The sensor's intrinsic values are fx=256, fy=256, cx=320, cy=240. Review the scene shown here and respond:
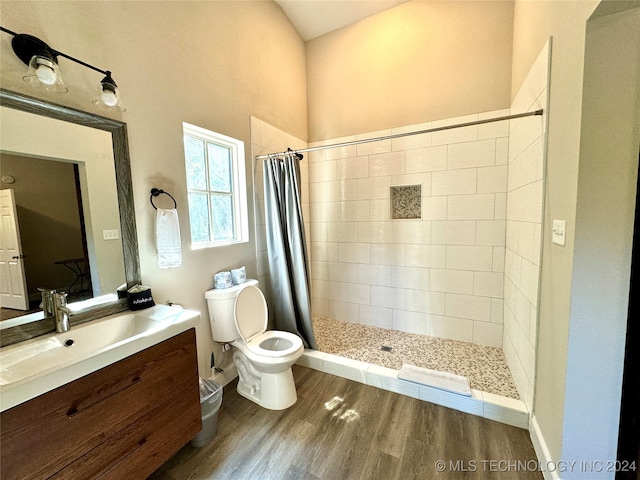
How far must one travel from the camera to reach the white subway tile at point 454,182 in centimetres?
234

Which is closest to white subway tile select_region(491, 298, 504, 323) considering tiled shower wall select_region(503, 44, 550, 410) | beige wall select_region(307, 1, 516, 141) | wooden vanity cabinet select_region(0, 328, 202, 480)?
tiled shower wall select_region(503, 44, 550, 410)

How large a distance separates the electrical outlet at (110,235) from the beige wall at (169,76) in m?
0.11

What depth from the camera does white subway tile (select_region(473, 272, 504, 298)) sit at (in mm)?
2326

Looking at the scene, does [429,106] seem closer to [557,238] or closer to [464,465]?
[557,238]

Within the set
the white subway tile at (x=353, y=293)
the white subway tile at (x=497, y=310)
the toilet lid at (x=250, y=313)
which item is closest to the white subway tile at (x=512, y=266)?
the white subway tile at (x=497, y=310)

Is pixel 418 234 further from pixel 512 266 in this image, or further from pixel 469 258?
pixel 512 266

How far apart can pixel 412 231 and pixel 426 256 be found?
11.3 inches

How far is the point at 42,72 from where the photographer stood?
106 centimetres

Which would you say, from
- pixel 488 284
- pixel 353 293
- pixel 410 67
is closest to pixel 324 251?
pixel 353 293

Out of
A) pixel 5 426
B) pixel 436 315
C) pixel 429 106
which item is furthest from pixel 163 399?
pixel 429 106

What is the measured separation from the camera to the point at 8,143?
1078mm

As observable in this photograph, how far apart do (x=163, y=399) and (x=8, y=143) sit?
4.28ft

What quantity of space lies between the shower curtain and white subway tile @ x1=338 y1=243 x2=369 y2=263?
0.79m

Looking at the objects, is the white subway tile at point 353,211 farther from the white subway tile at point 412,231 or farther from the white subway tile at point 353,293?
the white subway tile at point 353,293
